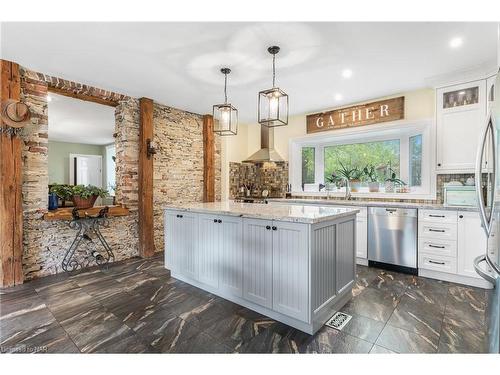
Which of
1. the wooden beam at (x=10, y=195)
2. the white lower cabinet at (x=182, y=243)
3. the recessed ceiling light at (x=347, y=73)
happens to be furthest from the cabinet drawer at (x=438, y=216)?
the wooden beam at (x=10, y=195)

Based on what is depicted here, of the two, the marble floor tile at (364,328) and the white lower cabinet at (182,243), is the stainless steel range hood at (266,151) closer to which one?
the white lower cabinet at (182,243)

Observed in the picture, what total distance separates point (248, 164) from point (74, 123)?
3927 mm

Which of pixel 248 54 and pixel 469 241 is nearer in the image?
pixel 248 54

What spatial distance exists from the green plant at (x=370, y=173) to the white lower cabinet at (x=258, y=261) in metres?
2.98

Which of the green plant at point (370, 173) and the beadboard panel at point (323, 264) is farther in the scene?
the green plant at point (370, 173)

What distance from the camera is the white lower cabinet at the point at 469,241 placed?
9.36 feet

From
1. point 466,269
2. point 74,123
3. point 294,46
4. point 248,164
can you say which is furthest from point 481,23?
point 74,123

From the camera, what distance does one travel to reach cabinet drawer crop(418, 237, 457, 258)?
301cm

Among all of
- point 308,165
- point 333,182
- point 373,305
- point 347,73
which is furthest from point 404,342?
point 308,165

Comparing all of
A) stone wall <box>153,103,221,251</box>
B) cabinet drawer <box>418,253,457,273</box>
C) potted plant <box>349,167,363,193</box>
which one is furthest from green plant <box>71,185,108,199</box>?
cabinet drawer <box>418,253,457,273</box>

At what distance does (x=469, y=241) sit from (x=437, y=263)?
42 cm

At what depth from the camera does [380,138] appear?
431cm

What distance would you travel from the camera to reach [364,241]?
363cm

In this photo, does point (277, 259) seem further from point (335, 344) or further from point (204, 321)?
point (204, 321)
